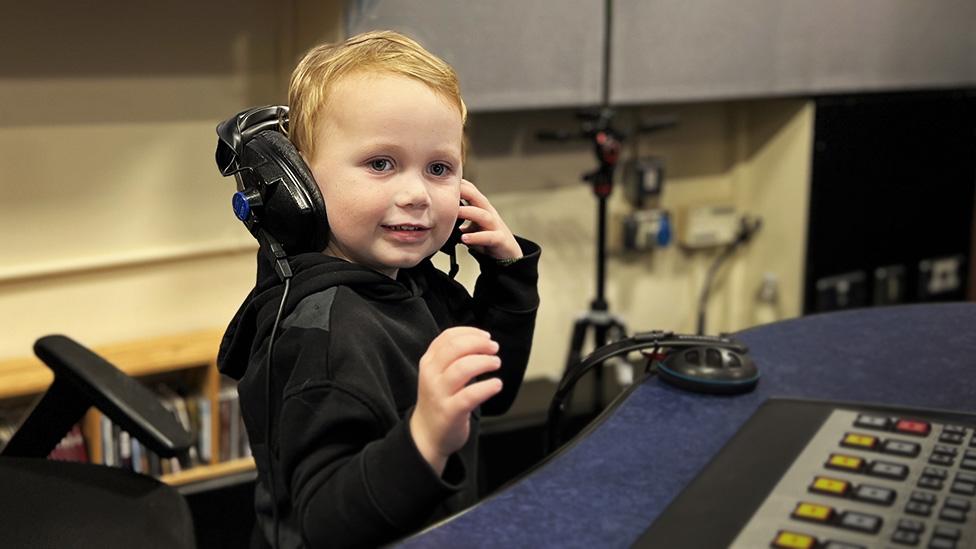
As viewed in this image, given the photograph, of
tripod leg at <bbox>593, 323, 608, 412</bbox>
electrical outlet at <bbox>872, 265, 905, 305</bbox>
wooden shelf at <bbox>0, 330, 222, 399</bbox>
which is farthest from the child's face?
electrical outlet at <bbox>872, 265, 905, 305</bbox>

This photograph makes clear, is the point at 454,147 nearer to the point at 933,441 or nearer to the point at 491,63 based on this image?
the point at 933,441

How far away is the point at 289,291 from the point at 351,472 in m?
0.18

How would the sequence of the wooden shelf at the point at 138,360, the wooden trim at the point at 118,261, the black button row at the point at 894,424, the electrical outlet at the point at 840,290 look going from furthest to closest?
the electrical outlet at the point at 840,290 → the wooden trim at the point at 118,261 → the wooden shelf at the point at 138,360 → the black button row at the point at 894,424

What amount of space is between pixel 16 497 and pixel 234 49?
56.9 inches

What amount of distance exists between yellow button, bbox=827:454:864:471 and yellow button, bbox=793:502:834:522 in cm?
8

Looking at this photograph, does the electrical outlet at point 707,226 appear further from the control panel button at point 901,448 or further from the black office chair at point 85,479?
the control panel button at point 901,448

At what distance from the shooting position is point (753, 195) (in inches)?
133

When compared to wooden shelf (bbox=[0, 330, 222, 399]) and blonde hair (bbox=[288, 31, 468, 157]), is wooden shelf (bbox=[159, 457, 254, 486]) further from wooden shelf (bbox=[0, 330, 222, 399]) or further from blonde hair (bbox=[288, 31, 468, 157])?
blonde hair (bbox=[288, 31, 468, 157])

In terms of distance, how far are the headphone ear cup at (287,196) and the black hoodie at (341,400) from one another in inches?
1.0

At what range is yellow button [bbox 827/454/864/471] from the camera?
82 centimetres

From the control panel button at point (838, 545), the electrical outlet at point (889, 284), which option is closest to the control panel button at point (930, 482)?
the control panel button at point (838, 545)

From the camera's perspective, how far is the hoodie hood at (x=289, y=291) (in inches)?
33.4

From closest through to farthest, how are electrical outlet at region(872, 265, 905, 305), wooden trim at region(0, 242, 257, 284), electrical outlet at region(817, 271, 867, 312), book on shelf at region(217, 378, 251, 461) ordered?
wooden trim at region(0, 242, 257, 284), book on shelf at region(217, 378, 251, 461), electrical outlet at region(817, 271, 867, 312), electrical outlet at region(872, 265, 905, 305)

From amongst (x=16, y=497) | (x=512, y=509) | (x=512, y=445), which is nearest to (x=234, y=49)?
(x=512, y=445)
